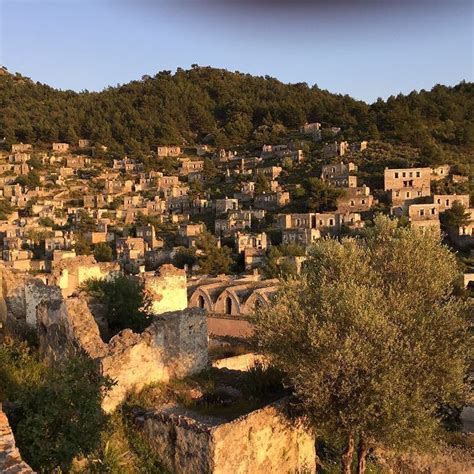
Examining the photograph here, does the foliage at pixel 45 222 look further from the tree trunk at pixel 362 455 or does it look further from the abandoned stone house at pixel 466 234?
the tree trunk at pixel 362 455

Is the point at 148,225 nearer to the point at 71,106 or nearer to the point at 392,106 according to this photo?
the point at 392,106

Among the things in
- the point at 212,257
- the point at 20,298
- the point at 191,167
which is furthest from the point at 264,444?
the point at 191,167

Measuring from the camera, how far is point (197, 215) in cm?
5247

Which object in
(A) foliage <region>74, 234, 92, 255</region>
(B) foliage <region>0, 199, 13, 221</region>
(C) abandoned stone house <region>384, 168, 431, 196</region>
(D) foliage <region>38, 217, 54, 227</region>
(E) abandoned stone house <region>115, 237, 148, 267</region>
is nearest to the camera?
(E) abandoned stone house <region>115, 237, 148, 267</region>

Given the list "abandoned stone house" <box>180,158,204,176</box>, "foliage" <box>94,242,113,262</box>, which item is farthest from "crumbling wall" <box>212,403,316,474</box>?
"abandoned stone house" <box>180,158,204,176</box>

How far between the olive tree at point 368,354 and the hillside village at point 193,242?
30.8 inches

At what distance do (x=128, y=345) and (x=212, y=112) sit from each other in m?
88.9

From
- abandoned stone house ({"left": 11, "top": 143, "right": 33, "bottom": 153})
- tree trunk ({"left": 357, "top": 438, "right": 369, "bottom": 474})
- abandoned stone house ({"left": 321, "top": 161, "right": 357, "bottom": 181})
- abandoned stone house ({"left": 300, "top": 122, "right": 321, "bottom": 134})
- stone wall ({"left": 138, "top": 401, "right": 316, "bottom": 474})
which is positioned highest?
abandoned stone house ({"left": 300, "top": 122, "right": 321, "bottom": 134})

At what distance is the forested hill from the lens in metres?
66.1

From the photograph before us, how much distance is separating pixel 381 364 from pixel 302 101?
279 ft

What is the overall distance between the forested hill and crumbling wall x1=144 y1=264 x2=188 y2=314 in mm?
48466

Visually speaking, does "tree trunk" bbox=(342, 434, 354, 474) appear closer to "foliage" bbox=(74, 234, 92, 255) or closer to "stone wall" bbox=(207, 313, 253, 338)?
"stone wall" bbox=(207, 313, 253, 338)

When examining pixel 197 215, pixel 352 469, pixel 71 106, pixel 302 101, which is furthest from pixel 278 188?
pixel 71 106

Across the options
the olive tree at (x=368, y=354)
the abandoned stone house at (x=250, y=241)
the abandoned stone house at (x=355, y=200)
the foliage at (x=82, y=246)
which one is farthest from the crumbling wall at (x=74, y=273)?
the abandoned stone house at (x=355, y=200)
